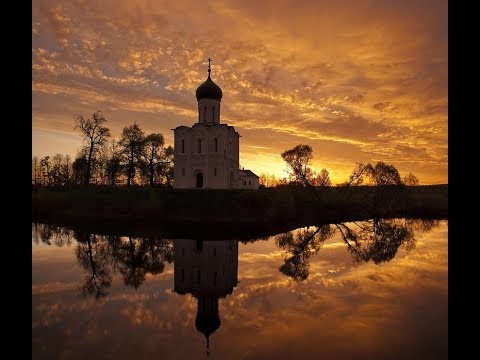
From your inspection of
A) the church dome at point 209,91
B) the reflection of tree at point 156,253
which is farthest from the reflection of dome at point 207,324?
the church dome at point 209,91

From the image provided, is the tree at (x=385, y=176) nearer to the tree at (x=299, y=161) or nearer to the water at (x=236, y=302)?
the tree at (x=299, y=161)

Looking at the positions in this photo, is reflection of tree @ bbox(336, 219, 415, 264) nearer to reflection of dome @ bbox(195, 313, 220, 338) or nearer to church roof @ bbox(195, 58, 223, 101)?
reflection of dome @ bbox(195, 313, 220, 338)

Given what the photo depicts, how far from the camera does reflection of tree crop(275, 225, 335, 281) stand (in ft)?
52.1

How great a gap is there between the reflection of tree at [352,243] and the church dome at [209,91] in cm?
2337

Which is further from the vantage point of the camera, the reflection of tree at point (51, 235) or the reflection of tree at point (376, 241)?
the reflection of tree at point (51, 235)

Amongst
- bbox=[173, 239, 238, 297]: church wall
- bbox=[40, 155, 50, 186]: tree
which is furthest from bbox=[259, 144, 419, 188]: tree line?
bbox=[40, 155, 50, 186]: tree

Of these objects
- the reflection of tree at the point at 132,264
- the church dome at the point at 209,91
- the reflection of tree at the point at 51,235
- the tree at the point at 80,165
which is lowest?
A: the reflection of tree at the point at 51,235

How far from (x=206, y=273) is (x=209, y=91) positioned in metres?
34.6

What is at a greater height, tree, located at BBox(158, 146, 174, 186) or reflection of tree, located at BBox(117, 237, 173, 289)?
tree, located at BBox(158, 146, 174, 186)

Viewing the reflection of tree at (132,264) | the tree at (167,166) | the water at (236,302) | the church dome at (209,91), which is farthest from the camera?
the tree at (167,166)

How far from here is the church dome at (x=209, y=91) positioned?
46.1 metres

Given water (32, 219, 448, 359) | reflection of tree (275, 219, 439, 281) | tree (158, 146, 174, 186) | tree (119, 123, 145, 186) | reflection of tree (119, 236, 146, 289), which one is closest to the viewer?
water (32, 219, 448, 359)
